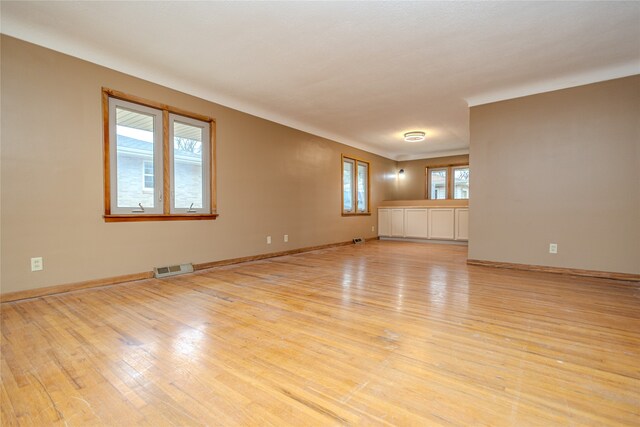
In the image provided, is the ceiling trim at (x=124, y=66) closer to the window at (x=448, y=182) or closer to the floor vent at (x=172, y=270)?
the floor vent at (x=172, y=270)

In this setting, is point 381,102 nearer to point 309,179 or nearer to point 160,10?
point 309,179

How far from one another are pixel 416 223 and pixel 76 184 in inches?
267

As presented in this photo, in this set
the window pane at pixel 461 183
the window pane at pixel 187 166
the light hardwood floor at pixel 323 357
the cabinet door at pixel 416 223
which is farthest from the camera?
the window pane at pixel 461 183

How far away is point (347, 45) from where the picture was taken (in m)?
3.00

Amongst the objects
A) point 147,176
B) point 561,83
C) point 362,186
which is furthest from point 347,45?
point 362,186

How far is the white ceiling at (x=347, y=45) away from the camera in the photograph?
249 centimetres

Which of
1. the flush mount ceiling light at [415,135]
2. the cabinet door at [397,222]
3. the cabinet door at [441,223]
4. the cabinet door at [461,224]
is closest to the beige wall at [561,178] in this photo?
the flush mount ceiling light at [415,135]

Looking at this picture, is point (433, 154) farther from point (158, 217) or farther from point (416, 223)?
point (158, 217)

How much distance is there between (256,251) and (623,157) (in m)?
4.96

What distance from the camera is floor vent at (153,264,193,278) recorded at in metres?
3.64

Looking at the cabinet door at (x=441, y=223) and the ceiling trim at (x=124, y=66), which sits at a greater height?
the ceiling trim at (x=124, y=66)

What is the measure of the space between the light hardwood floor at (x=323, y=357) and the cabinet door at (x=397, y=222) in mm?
4846

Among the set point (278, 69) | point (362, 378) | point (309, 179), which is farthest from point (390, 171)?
point (362, 378)

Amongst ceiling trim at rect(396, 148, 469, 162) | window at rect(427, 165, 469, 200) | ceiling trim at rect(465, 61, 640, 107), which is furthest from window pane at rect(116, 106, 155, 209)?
window at rect(427, 165, 469, 200)
